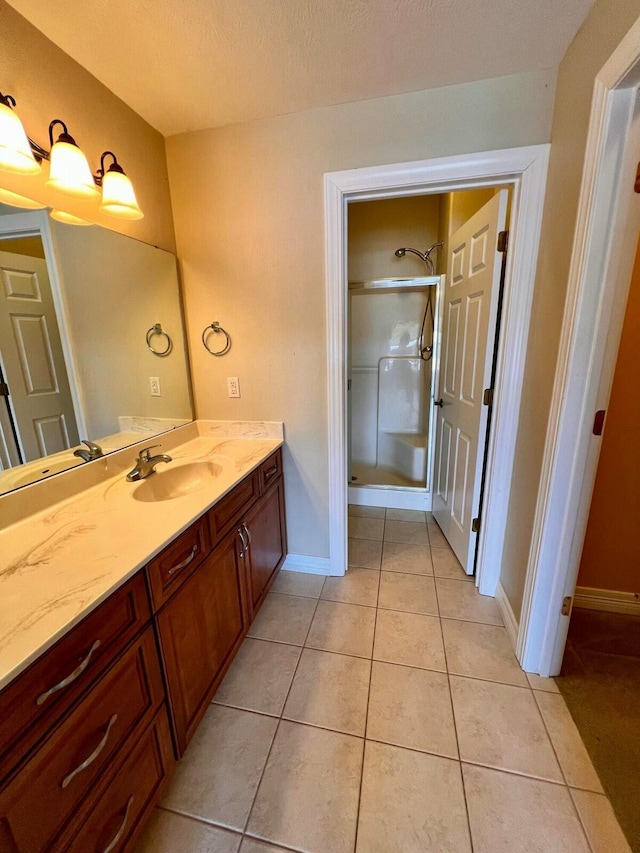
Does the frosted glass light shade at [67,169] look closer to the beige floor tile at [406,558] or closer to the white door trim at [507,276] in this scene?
the white door trim at [507,276]

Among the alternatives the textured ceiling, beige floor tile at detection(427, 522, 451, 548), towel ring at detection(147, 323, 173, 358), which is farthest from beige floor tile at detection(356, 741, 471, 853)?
the textured ceiling

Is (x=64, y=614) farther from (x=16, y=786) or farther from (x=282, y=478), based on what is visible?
(x=282, y=478)

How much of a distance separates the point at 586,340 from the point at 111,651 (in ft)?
5.21

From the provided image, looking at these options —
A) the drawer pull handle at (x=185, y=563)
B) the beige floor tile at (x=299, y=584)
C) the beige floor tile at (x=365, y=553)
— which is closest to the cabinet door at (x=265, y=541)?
the beige floor tile at (x=299, y=584)

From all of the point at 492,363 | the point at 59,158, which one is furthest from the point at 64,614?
the point at 492,363

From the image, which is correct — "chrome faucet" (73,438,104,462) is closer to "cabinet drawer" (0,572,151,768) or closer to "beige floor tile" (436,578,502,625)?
"cabinet drawer" (0,572,151,768)

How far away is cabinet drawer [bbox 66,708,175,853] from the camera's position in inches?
29.5

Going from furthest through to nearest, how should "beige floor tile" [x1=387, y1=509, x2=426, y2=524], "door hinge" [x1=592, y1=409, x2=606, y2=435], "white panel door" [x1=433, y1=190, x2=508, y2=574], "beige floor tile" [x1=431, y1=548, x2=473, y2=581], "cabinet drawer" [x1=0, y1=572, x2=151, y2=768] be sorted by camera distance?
1. "beige floor tile" [x1=387, y1=509, x2=426, y2=524]
2. "beige floor tile" [x1=431, y1=548, x2=473, y2=581]
3. "white panel door" [x1=433, y1=190, x2=508, y2=574]
4. "door hinge" [x1=592, y1=409, x2=606, y2=435]
5. "cabinet drawer" [x1=0, y1=572, x2=151, y2=768]

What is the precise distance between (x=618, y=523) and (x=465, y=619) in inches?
33.6

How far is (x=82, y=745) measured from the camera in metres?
0.72

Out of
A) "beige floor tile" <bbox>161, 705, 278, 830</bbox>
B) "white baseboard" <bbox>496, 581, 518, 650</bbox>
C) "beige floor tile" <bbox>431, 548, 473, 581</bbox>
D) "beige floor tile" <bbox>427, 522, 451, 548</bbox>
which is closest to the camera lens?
"beige floor tile" <bbox>161, 705, 278, 830</bbox>

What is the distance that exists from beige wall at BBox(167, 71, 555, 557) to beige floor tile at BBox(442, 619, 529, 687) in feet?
2.57

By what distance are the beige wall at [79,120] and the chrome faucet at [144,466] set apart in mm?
966

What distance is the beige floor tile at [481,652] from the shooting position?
55.0 inches
